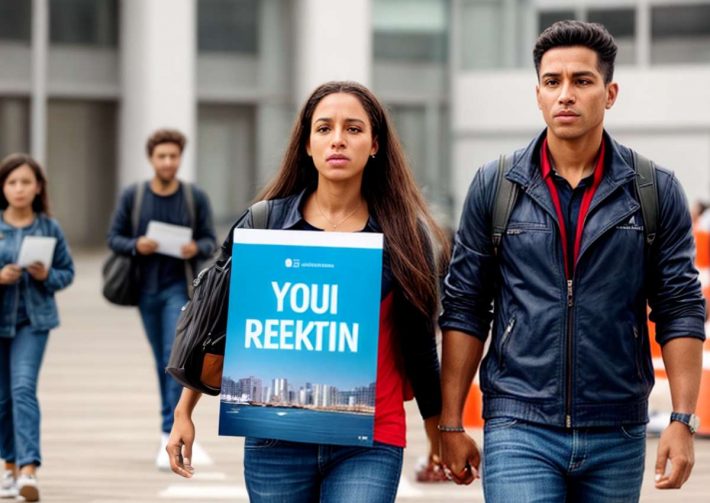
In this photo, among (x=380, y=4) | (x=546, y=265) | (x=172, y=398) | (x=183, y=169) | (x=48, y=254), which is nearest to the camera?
(x=546, y=265)

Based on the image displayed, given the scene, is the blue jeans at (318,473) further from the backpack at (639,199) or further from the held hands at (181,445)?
the backpack at (639,199)

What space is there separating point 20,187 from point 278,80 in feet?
101

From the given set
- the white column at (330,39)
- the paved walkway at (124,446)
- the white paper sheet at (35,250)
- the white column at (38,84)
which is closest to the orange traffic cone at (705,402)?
the paved walkway at (124,446)

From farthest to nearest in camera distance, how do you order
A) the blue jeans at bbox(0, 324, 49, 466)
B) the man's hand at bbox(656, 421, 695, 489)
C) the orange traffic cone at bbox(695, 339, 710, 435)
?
the orange traffic cone at bbox(695, 339, 710, 435) < the blue jeans at bbox(0, 324, 49, 466) < the man's hand at bbox(656, 421, 695, 489)

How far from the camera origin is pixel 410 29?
40.2m

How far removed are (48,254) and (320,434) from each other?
190 inches

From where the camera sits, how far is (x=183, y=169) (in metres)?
37.4

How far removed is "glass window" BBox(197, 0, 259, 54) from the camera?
38.5 metres

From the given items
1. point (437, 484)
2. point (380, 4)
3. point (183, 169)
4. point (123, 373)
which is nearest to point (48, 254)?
point (437, 484)

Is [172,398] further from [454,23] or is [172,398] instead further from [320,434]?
[454,23]

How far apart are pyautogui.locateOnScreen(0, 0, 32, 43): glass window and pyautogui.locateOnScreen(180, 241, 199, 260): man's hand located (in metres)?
27.4

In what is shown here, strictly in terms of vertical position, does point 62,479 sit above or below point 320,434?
below

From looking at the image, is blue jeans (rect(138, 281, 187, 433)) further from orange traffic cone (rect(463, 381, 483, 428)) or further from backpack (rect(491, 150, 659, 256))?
backpack (rect(491, 150, 659, 256))

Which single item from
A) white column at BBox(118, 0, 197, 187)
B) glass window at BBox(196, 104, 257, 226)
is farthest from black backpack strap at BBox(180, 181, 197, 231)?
glass window at BBox(196, 104, 257, 226)
